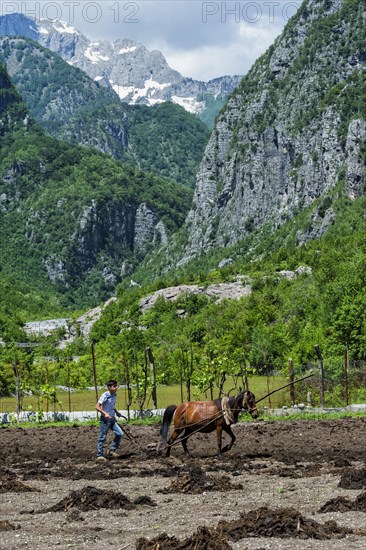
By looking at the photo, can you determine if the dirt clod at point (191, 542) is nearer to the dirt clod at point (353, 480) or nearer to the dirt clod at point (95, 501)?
the dirt clod at point (95, 501)

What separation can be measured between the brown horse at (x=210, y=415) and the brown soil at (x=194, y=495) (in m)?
0.67

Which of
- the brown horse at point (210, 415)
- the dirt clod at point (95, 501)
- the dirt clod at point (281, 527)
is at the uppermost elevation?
the brown horse at point (210, 415)

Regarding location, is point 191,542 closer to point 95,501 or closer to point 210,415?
point 95,501

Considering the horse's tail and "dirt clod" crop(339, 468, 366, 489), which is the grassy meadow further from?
"dirt clod" crop(339, 468, 366, 489)

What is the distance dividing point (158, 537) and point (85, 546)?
48.1 inches

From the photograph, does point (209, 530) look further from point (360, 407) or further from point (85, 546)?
point (360, 407)

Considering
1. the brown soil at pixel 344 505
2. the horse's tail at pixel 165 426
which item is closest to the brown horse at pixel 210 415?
the horse's tail at pixel 165 426

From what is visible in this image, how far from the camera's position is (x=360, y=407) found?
120 ft

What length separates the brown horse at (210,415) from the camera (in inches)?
933

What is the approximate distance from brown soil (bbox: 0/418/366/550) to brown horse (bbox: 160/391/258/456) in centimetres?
67

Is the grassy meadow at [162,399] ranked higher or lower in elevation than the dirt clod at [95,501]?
higher

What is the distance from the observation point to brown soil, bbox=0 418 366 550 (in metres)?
13.8

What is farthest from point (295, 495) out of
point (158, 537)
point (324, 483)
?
point (158, 537)

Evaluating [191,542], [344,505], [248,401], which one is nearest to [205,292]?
[248,401]
